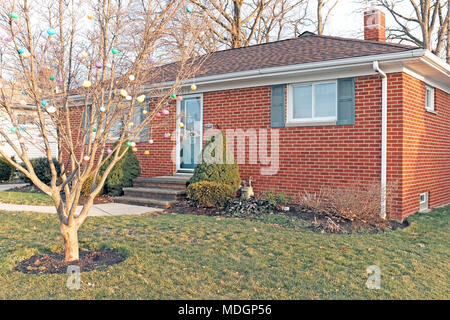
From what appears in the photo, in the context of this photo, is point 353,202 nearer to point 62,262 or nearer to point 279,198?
point 279,198

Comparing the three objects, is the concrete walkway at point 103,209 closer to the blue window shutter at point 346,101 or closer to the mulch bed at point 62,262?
the mulch bed at point 62,262

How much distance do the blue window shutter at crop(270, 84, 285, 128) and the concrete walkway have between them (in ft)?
11.0

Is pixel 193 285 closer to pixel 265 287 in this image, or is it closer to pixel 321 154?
pixel 265 287

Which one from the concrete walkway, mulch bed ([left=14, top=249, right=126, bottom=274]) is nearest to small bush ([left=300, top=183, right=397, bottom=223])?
the concrete walkway

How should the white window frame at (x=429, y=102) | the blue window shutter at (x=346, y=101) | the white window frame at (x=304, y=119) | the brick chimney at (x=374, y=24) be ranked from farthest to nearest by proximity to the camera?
the brick chimney at (x=374, y=24) < the white window frame at (x=429, y=102) < the white window frame at (x=304, y=119) < the blue window shutter at (x=346, y=101)

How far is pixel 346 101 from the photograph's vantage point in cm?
838

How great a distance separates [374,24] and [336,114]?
3170 millimetres

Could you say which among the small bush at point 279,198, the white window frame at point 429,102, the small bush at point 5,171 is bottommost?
the small bush at point 279,198

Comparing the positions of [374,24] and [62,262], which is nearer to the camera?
[62,262]

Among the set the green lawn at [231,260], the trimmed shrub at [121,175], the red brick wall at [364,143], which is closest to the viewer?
the green lawn at [231,260]

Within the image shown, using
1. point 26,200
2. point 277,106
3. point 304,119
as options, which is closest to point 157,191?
point 26,200

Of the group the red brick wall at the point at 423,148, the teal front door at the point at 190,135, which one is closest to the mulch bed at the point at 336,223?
the red brick wall at the point at 423,148

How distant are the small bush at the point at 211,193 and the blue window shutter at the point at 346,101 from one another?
2.84 m

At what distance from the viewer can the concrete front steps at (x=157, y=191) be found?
9.71 m
